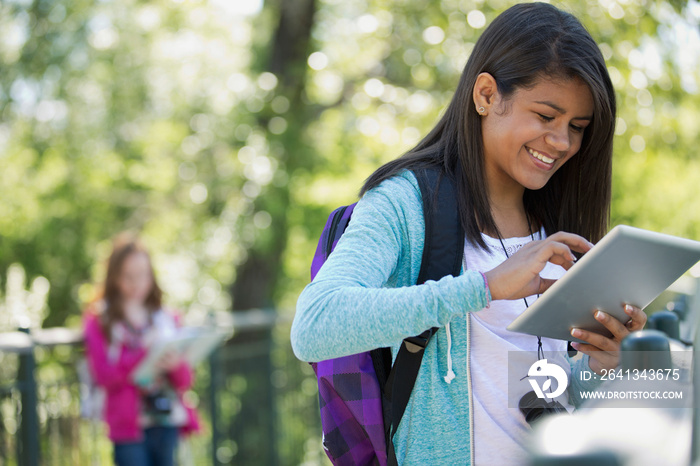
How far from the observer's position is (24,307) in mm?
7922

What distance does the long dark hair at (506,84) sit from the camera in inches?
70.1

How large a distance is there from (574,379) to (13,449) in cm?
352

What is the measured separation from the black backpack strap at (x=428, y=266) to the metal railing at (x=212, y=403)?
3095 mm

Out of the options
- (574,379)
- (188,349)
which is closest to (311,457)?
(188,349)

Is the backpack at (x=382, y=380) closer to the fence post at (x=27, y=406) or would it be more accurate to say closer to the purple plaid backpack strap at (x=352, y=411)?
the purple plaid backpack strap at (x=352, y=411)

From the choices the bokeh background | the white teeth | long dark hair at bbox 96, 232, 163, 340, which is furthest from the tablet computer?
the bokeh background

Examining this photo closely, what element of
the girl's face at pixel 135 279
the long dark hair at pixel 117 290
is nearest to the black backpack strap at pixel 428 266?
the long dark hair at pixel 117 290

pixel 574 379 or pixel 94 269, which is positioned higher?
pixel 94 269

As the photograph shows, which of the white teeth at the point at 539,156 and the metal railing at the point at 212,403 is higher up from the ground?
the white teeth at the point at 539,156

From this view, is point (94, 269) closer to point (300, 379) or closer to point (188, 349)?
point (300, 379)

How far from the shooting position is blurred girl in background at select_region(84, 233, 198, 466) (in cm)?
452

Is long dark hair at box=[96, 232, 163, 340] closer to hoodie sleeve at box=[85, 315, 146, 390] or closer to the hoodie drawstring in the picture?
hoodie sleeve at box=[85, 315, 146, 390]

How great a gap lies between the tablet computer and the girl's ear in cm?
52

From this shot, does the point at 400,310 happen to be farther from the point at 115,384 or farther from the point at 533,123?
the point at 115,384
